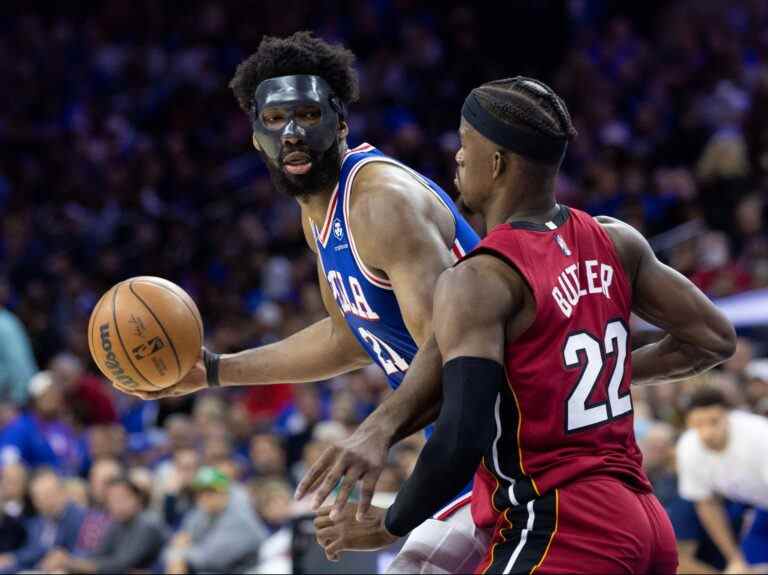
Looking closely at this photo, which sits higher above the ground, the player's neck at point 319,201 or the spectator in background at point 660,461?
the player's neck at point 319,201

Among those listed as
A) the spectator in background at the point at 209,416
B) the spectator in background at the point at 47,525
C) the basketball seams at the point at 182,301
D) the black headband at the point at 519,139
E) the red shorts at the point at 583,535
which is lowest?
the spectator in background at the point at 47,525

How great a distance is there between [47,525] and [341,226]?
20.4 ft

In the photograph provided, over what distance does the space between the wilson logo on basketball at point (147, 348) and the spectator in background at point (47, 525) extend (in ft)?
17.3

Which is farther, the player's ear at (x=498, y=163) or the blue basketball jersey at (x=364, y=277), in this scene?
the blue basketball jersey at (x=364, y=277)

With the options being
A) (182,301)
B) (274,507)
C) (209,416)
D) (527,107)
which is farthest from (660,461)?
(527,107)

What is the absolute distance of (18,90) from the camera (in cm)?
1555

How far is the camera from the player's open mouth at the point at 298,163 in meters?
3.86

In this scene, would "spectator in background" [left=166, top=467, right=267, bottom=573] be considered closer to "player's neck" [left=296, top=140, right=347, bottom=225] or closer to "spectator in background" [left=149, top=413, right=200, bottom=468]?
"spectator in background" [left=149, top=413, right=200, bottom=468]

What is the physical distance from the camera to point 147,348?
4.13 meters

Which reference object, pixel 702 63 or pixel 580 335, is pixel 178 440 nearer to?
pixel 702 63

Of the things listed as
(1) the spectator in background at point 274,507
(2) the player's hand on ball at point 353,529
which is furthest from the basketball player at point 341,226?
(1) the spectator in background at point 274,507

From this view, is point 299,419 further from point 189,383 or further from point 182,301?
point 182,301

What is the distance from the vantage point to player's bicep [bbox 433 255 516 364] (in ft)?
8.77

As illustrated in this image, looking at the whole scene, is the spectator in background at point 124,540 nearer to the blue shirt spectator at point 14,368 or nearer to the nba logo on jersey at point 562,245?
the blue shirt spectator at point 14,368
